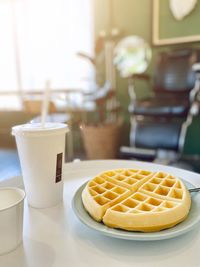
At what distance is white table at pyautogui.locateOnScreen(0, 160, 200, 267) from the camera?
0.41 m

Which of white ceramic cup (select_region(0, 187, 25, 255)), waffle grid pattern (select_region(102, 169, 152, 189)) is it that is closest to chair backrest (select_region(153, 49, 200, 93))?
waffle grid pattern (select_region(102, 169, 152, 189))

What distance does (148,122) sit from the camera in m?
2.15

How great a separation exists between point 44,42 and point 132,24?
1.16m

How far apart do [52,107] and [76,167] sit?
176cm

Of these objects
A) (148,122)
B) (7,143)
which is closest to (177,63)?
(148,122)

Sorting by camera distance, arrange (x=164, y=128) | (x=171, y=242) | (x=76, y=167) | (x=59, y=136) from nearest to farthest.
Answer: (x=171, y=242) < (x=59, y=136) < (x=76, y=167) < (x=164, y=128)

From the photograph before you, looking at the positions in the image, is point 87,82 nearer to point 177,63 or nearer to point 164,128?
point 177,63

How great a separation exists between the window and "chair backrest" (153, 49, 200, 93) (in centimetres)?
95

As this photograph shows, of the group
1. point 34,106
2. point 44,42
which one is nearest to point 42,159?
point 34,106

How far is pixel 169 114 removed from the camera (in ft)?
6.43

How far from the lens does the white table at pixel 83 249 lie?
408 millimetres

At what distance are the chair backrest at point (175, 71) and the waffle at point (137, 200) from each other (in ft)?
6.18

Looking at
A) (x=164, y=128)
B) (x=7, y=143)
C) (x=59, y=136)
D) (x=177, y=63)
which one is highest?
(x=177, y=63)

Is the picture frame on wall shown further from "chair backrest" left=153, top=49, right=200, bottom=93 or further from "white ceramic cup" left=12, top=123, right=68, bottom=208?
"white ceramic cup" left=12, top=123, right=68, bottom=208
